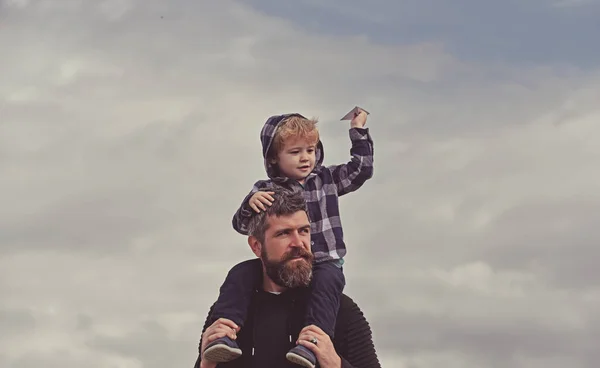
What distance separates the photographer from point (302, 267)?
36.4 ft

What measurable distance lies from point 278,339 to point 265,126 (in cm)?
289

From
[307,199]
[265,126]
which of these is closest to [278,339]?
[307,199]

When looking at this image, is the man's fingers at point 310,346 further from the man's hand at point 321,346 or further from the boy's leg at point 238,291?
the boy's leg at point 238,291

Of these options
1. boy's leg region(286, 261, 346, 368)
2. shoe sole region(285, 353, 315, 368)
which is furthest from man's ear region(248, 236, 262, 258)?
shoe sole region(285, 353, 315, 368)

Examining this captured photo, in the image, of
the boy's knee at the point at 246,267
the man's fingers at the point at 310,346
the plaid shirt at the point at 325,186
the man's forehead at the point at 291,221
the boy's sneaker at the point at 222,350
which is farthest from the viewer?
the plaid shirt at the point at 325,186

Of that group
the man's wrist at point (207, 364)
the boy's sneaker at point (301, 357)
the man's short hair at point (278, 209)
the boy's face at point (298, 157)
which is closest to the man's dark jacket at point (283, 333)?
the man's wrist at point (207, 364)

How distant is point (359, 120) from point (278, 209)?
2.29m

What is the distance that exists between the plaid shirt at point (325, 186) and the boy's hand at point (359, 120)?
0.28 ft

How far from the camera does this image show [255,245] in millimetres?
11547

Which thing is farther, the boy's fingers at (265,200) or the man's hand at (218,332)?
the boy's fingers at (265,200)

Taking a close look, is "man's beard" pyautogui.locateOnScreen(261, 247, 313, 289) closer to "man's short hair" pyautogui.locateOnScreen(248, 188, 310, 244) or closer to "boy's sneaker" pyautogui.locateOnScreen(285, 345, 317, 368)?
"man's short hair" pyautogui.locateOnScreen(248, 188, 310, 244)

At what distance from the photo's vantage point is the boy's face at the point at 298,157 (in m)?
12.0

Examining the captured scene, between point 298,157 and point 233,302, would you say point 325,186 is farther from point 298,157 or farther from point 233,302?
point 233,302

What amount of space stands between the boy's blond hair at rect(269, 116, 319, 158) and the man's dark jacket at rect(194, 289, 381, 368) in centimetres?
190
